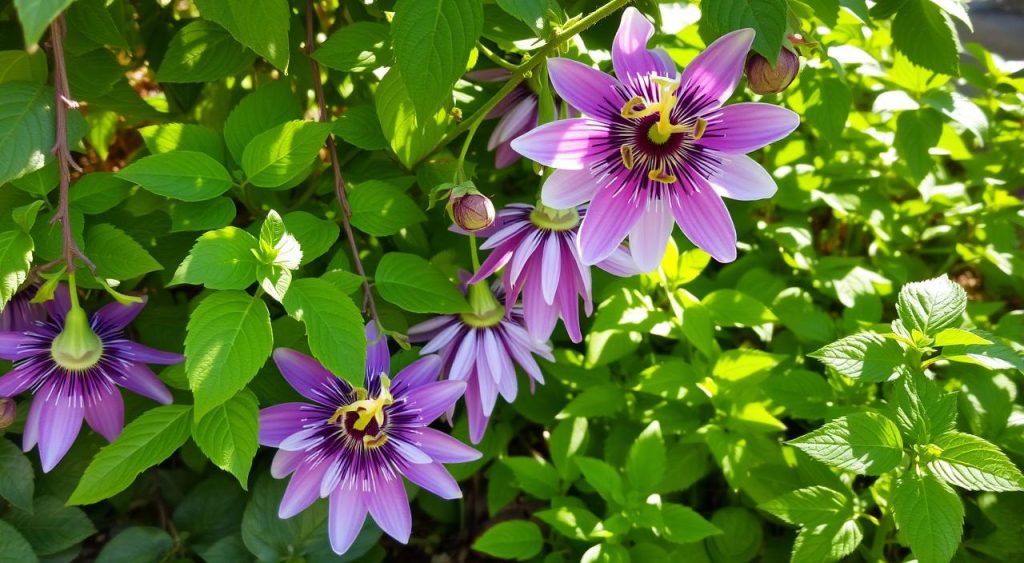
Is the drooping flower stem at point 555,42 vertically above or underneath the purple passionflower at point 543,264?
above

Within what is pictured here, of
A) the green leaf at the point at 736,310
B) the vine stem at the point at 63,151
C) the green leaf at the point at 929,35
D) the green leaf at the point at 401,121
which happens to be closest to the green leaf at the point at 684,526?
the green leaf at the point at 736,310

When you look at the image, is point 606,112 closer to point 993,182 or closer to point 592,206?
point 592,206

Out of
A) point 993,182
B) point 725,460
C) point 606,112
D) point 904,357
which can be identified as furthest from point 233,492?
point 993,182

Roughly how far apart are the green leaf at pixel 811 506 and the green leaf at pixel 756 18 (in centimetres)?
66

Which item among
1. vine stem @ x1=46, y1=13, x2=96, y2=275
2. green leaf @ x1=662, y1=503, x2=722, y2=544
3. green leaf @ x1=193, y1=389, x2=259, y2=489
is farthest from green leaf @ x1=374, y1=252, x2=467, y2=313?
green leaf @ x1=662, y1=503, x2=722, y2=544

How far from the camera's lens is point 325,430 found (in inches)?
42.8

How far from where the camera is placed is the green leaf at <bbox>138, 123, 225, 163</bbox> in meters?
1.08

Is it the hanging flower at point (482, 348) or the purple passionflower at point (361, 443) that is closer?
the purple passionflower at point (361, 443)

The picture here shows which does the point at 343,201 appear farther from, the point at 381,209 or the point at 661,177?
the point at 661,177

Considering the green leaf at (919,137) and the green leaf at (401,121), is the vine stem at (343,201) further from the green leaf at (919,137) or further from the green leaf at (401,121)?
the green leaf at (919,137)

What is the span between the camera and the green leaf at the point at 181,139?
3.54ft

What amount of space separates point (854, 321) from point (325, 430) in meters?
0.95

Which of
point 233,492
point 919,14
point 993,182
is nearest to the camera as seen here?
point 919,14

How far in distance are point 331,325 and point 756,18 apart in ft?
1.92
